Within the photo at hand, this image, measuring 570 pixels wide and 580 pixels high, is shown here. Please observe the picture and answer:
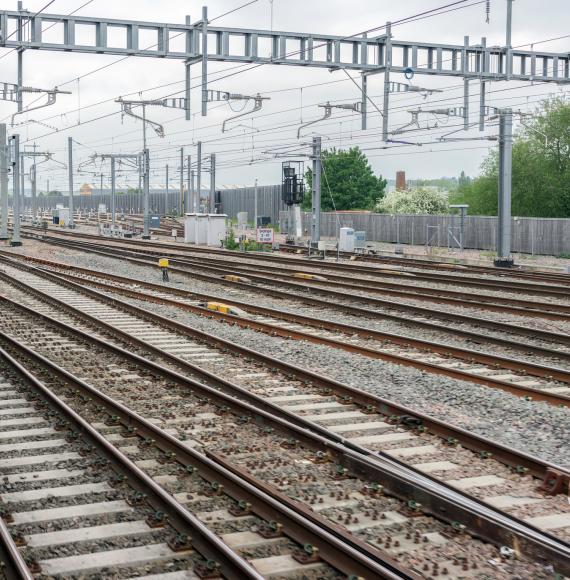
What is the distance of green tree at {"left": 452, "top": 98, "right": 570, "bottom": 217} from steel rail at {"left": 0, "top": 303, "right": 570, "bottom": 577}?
47232mm

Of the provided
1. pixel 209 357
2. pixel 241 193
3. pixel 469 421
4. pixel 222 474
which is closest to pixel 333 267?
pixel 209 357

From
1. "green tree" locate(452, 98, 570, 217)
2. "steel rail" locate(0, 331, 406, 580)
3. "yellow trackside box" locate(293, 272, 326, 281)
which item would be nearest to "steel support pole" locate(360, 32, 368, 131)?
"yellow trackside box" locate(293, 272, 326, 281)

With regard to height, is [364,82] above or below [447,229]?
above

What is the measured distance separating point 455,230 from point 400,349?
109 feet

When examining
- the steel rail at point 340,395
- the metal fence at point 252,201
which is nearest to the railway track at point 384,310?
the steel rail at point 340,395

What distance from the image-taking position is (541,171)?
177 feet

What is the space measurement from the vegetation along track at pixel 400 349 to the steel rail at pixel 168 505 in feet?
17.0

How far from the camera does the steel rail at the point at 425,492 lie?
5.73 m

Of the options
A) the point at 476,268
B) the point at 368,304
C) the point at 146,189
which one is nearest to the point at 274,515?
the point at 368,304

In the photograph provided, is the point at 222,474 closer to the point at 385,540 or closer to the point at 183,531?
the point at 183,531

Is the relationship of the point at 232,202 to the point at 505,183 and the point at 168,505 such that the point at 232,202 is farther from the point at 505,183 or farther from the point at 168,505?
the point at 168,505

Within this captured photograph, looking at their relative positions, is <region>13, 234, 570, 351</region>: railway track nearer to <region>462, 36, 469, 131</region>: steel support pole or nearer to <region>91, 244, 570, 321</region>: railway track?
<region>91, 244, 570, 321</region>: railway track

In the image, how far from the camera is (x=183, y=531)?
6.07 meters

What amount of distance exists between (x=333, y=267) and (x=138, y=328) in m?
15.1
